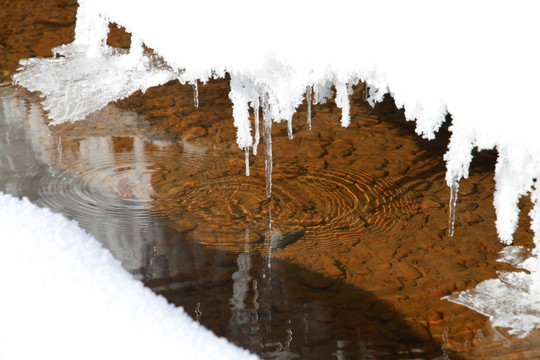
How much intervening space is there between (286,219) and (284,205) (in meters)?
0.14

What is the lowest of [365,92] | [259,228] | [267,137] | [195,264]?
[195,264]

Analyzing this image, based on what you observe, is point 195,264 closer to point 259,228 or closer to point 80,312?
point 259,228

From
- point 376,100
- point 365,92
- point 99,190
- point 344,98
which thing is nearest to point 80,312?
point 376,100

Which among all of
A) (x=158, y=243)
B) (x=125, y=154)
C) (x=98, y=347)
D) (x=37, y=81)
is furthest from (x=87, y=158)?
(x=98, y=347)

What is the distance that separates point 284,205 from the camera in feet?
10.3

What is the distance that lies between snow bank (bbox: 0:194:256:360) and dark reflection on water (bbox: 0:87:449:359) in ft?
3.11

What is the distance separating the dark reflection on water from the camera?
2.21 m

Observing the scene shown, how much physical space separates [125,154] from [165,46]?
161 centimetres

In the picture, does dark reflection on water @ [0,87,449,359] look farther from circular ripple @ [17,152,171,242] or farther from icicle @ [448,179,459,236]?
icicle @ [448,179,459,236]

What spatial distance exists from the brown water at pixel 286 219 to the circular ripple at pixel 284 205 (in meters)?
0.01

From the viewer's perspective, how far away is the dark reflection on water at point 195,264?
221cm

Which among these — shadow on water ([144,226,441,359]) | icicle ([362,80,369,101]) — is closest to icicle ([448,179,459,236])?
shadow on water ([144,226,441,359])

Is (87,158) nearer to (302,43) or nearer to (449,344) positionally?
(302,43)

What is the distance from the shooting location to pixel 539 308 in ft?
7.66
